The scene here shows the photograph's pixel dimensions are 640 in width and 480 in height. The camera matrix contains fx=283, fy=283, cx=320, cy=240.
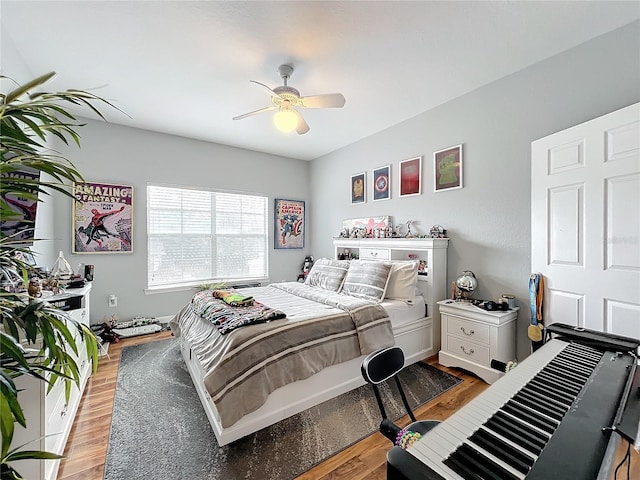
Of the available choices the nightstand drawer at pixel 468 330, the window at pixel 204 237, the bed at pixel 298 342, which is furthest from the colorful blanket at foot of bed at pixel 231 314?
the window at pixel 204 237

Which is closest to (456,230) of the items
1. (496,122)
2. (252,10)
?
(496,122)

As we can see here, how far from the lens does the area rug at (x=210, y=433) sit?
1555 mm

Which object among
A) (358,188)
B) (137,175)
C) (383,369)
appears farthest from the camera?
(358,188)

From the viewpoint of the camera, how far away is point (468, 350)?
2.58m

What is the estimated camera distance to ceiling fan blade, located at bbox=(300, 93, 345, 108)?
2.29 meters

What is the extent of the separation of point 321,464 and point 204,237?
3.62 meters

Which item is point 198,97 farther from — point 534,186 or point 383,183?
point 534,186

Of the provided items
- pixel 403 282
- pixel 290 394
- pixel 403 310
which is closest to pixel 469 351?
pixel 403 310

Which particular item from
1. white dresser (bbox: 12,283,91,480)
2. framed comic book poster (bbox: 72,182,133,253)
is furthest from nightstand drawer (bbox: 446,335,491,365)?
framed comic book poster (bbox: 72,182,133,253)

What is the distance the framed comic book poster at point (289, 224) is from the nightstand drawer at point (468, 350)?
3.17 metres

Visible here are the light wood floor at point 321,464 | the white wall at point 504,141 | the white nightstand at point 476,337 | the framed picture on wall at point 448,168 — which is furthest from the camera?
the framed picture on wall at point 448,168

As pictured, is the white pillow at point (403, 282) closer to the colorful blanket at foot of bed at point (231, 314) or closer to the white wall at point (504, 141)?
the white wall at point (504, 141)

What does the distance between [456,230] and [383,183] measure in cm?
122

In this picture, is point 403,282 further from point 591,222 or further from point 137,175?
point 137,175
